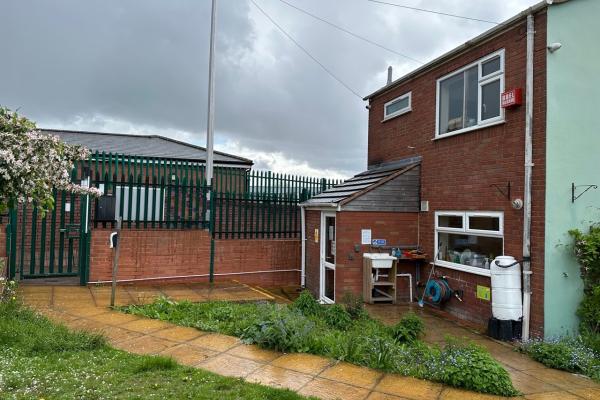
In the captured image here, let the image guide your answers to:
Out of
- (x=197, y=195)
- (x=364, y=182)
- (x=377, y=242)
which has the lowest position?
(x=377, y=242)

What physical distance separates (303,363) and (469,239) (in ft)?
15.2

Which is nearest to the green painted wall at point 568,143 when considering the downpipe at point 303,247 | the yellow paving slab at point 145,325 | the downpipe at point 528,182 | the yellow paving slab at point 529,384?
the downpipe at point 528,182

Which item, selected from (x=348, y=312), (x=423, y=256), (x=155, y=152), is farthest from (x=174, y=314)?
(x=155, y=152)

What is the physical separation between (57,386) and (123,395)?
25.1 inches

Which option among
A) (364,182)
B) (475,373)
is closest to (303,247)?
(364,182)

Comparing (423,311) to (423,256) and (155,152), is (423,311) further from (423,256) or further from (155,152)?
(155,152)

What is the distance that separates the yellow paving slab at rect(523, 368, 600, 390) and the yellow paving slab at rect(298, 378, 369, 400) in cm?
228

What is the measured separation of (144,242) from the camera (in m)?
9.52

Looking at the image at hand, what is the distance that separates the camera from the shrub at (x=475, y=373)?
13.7 feet

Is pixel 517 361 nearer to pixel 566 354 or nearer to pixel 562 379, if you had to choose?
pixel 566 354

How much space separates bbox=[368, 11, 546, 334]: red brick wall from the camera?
6.50m

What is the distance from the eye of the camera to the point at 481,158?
7660mm

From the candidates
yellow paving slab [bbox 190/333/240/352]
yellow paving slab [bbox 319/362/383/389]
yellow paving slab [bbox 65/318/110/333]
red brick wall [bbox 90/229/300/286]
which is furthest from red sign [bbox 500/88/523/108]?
yellow paving slab [bbox 65/318/110/333]

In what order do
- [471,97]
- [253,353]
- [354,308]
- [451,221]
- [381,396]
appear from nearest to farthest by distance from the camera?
[381,396]
[253,353]
[354,308]
[471,97]
[451,221]
